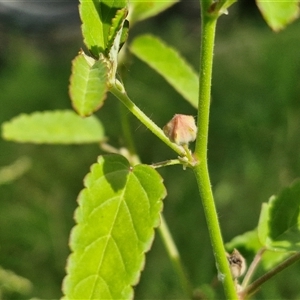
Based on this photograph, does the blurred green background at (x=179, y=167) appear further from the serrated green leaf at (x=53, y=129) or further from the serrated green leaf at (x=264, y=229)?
the serrated green leaf at (x=264, y=229)

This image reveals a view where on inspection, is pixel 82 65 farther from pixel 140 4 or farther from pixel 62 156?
pixel 62 156

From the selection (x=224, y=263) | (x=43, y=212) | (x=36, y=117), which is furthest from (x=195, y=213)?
(x=224, y=263)

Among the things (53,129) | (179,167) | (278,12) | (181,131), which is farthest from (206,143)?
(179,167)

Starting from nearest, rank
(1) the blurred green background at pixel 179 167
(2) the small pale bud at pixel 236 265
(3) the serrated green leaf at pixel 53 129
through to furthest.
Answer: (2) the small pale bud at pixel 236 265 < (3) the serrated green leaf at pixel 53 129 < (1) the blurred green background at pixel 179 167

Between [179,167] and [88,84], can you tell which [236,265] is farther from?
[179,167]

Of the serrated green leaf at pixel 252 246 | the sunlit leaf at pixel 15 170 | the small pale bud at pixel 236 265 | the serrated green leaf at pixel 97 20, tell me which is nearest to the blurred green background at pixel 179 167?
the sunlit leaf at pixel 15 170

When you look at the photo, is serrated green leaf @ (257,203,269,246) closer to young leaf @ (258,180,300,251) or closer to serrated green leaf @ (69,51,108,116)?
young leaf @ (258,180,300,251)
